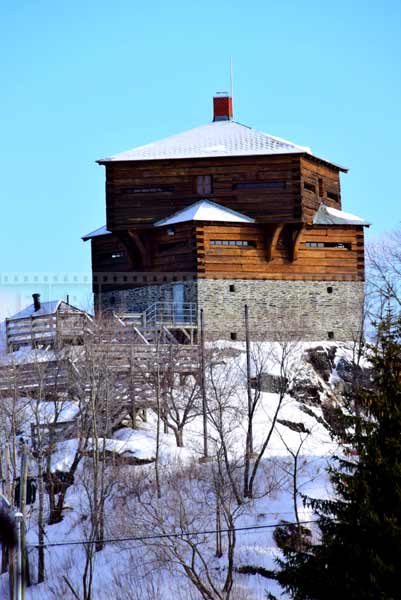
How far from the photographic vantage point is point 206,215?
1516 inches

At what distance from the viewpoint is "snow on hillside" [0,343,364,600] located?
1037 inches

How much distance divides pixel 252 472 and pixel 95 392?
459 cm

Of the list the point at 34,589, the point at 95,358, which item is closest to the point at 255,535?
the point at 34,589

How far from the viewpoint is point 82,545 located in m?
28.3

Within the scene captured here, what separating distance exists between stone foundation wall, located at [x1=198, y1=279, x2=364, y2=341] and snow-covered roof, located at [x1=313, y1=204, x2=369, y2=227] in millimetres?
2141

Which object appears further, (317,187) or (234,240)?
(317,187)

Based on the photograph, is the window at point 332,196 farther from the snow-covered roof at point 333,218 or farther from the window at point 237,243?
the window at point 237,243

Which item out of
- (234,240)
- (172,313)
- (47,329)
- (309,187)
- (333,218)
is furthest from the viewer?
(333,218)

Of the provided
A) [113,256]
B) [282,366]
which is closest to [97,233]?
[113,256]

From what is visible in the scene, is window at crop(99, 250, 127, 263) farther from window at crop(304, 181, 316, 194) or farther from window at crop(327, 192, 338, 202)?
window at crop(327, 192, 338, 202)

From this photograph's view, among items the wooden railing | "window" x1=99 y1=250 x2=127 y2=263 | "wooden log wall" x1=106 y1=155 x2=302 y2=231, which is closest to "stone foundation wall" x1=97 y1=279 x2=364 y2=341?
"window" x1=99 y1=250 x2=127 y2=263

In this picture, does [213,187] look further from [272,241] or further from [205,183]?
[272,241]

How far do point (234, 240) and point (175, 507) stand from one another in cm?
1309

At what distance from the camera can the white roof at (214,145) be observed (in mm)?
39781
